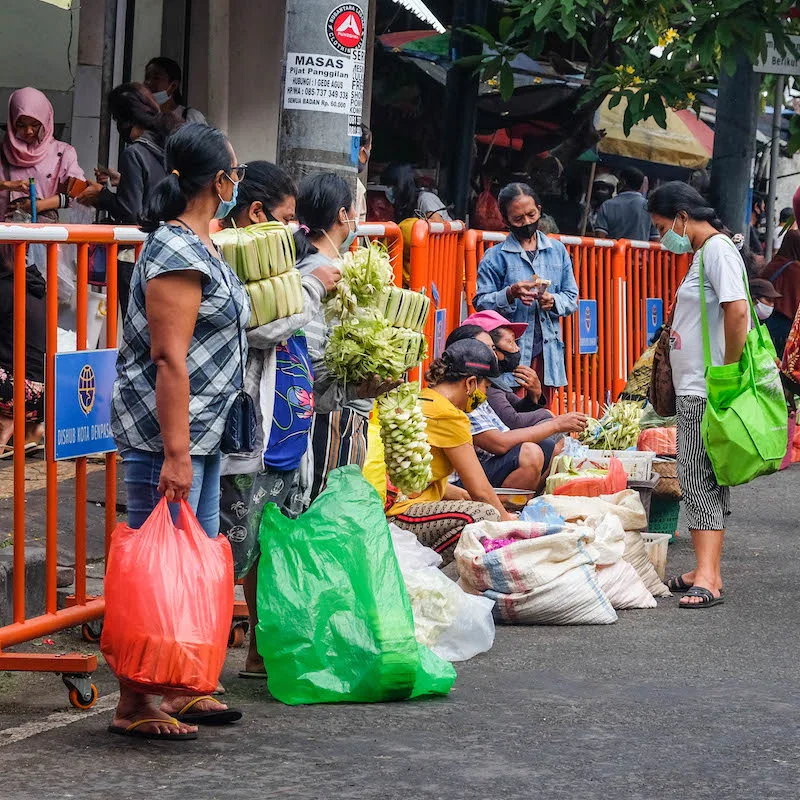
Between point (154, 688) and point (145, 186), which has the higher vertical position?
point (145, 186)

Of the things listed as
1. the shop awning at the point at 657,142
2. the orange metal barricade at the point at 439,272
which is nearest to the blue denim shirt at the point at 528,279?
the orange metal barricade at the point at 439,272

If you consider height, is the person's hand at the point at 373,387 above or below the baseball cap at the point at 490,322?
below

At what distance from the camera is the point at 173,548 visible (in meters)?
3.92

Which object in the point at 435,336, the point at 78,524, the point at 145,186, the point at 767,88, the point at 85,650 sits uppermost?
the point at 767,88

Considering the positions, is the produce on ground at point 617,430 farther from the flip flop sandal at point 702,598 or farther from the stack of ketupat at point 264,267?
the stack of ketupat at point 264,267

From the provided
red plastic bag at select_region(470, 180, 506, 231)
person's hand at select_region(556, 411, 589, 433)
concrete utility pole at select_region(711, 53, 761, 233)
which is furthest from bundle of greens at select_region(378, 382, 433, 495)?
red plastic bag at select_region(470, 180, 506, 231)

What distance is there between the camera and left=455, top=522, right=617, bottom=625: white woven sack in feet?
18.9

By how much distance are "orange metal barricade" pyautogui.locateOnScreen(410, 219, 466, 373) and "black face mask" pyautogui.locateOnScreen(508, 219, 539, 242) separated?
317 millimetres

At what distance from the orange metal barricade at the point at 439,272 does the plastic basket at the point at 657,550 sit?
1.31 meters

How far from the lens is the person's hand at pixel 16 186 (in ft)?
24.6

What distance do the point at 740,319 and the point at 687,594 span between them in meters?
1.17

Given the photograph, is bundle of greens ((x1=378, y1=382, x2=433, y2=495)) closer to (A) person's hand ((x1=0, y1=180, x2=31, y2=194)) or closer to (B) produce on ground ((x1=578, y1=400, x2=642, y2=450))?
(B) produce on ground ((x1=578, y1=400, x2=642, y2=450))

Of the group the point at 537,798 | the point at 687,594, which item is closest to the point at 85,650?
the point at 537,798

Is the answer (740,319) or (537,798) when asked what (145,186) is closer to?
(740,319)
